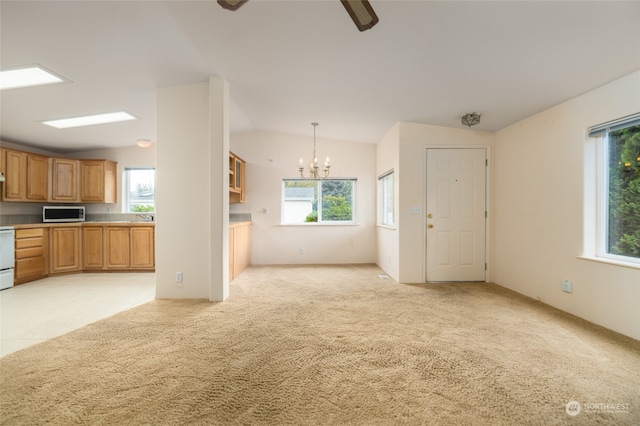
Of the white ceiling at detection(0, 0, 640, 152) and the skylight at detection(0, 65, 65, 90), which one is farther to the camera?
the skylight at detection(0, 65, 65, 90)

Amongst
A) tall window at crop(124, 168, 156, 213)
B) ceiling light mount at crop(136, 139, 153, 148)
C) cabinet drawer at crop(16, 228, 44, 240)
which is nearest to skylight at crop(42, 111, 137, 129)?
ceiling light mount at crop(136, 139, 153, 148)

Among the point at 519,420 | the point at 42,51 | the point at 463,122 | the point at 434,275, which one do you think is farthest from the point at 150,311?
the point at 463,122

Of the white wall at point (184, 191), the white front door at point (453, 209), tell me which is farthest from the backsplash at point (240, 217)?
the white front door at point (453, 209)

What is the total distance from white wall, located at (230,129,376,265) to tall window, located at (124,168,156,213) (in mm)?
1900

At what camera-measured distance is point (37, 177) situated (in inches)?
191

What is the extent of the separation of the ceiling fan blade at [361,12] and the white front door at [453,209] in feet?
10.4

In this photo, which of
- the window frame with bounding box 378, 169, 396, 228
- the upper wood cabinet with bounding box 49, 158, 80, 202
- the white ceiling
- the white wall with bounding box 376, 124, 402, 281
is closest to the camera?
the white ceiling

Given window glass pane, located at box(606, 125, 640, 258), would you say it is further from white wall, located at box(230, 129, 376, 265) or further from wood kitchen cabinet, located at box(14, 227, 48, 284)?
wood kitchen cabinet, located at box(14, 227, 48, 284)

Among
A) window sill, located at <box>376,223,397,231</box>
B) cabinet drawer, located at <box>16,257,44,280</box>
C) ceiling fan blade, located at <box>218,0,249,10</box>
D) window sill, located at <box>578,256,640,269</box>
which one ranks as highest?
ceiling fan blade, located at <box>218,0,249,10</box>

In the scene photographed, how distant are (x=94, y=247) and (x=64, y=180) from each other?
1.41 meters

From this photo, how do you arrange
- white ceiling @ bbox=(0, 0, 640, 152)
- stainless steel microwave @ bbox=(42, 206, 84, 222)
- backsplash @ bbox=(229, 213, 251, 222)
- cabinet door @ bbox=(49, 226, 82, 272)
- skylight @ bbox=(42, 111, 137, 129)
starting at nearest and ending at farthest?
white ceiling @ bbox=(0, 0, 640, 152), skylight @ bbox=(42, 111, 137, 129), cabinet door @ bbox=(49, 226, 82, 272), stainless steel microwave @ bbox=(42, 206, 84, 222), backsplash @ bbox=(229, 213, 251, 222)

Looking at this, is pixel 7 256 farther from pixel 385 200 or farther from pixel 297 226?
pixel 385 200

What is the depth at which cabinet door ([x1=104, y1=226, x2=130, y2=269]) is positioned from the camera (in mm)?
5105

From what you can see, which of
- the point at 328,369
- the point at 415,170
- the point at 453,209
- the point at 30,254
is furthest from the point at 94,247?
the point at 453,209
